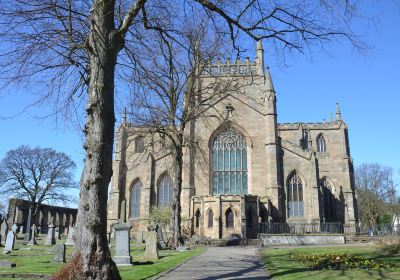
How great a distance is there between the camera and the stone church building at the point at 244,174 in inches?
1377

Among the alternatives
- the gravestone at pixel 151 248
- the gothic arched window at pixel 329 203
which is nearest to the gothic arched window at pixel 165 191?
the gothic arched window at pixel 329 203

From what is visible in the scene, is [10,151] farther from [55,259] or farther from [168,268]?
[168,268]

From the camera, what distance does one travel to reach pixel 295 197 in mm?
36219

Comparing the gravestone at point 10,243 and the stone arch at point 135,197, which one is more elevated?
the stone arch at point 135,197

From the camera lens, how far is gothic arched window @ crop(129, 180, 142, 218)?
37594 millimetres

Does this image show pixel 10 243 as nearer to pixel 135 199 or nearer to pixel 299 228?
pixel 135 199

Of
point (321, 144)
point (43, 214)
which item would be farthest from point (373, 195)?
point (43, 214)

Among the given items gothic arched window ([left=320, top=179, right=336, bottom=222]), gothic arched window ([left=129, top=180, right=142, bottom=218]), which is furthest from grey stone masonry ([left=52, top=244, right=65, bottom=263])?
gothic arched window ([left=320, top=179, right=336, bottom=222])

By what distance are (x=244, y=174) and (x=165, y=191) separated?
7992mm

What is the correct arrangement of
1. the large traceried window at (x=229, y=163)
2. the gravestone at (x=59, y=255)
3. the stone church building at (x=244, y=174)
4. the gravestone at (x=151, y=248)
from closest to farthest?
the gravestone at (x=59, y=255) < the gravestone at (x=151, y=248) < the stone church building at (x=244, y=174) < the large traceried window at (x=229, y=163)

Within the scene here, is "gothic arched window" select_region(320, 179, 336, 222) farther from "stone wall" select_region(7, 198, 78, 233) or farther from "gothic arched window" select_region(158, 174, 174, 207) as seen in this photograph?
"stone wall" select_region(7, 198, 78, 233)

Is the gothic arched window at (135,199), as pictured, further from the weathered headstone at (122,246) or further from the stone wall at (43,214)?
the weathered headstone at (122,246)

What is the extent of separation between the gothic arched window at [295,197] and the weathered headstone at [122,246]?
24.8 meters

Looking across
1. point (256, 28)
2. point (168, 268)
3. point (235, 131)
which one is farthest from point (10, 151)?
point (256, 28)
